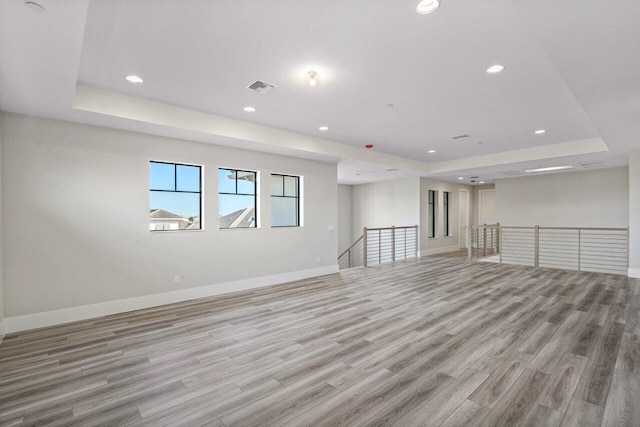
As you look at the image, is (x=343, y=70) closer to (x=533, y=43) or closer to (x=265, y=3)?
(x=265, y=3)

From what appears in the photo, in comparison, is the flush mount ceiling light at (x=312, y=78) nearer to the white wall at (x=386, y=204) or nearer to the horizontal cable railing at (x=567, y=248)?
the horizontal cable railing at (x=567, y=248)

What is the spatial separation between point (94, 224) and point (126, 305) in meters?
1.20

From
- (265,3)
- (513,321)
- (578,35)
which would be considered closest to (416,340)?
(513,321)

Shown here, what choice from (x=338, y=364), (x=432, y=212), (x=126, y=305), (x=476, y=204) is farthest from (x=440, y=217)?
(x=126, y=305)

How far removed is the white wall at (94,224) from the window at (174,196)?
141 mm

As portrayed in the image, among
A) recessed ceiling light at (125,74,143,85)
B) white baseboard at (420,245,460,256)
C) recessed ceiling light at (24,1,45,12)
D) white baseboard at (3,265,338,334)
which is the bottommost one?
white baseboard at (3,265,338,334)

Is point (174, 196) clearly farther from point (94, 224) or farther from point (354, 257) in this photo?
point (354, 257)

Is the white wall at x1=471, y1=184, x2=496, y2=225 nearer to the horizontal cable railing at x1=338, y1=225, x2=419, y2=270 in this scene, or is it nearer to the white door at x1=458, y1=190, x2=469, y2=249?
the white door at x1=458, y1=190, x2=469, y2=249

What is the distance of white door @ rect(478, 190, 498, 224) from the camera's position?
40.3 ft

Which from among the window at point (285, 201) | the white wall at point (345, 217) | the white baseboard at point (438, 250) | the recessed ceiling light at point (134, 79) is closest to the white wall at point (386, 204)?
the white wall at point (345, 217)

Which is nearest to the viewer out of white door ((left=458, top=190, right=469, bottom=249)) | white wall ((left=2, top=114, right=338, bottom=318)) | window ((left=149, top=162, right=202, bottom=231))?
white wall ((left=2, top=114, right=338, bottom=318))

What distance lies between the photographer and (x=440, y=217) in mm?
10859

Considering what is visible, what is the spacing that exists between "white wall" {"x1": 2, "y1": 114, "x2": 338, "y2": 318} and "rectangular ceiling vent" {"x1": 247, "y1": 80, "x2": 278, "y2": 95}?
1.83 m

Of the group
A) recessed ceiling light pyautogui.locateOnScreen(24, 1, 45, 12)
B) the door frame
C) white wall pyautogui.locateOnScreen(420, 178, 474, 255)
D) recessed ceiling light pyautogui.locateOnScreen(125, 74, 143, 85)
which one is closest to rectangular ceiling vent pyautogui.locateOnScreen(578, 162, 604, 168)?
white wall pyautogui.locateOnScreen(420, 178, 474, 255)
